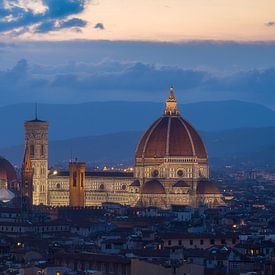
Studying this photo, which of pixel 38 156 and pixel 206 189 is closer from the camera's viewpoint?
pixel 206 189

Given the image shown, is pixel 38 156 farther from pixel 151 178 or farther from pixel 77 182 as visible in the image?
pixel 151 178

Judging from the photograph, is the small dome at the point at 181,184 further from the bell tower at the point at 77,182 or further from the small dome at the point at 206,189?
the bell tower at the point at 77,182

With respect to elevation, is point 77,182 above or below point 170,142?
below

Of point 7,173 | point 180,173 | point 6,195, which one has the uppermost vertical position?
point 7,173

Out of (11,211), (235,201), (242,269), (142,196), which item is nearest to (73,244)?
(242,269)

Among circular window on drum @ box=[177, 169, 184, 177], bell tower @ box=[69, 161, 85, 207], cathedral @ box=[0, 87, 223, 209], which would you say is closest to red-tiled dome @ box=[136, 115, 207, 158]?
cathedral @ box=[0, 87, 223, 209]

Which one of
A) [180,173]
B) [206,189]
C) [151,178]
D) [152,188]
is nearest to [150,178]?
[151,178]

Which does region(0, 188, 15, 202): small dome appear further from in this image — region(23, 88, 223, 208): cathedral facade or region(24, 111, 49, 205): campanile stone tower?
region(24, 111, 49, 205): campanile stone tower
